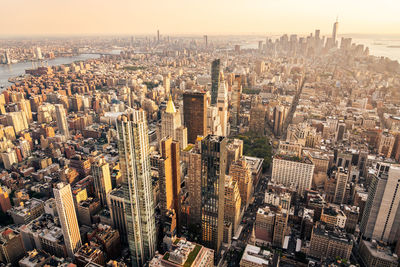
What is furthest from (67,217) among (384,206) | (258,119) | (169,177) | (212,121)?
(258,119)

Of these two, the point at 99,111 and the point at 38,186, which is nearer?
the point at 38,186

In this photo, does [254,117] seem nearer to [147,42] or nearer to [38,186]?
[38,186]

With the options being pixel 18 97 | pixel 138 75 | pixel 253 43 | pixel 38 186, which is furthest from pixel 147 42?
pixel 38 186

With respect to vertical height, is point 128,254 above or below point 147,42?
below

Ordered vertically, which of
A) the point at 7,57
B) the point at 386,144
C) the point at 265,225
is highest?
the point at 7,57

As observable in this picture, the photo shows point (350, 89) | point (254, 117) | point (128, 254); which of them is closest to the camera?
point (128, 254)

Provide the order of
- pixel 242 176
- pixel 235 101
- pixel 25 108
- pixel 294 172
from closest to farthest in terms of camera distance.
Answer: pixel 242 176 → pixel 294 172 → pixel 235 101 → pixel 25 108

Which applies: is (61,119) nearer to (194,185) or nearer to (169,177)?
(169,177)
